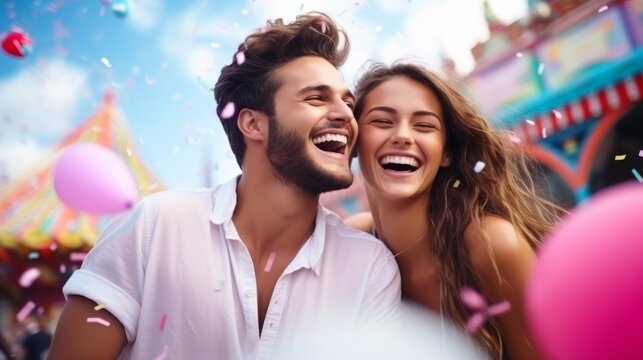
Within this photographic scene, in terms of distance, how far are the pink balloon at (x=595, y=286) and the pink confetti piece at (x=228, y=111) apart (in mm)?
1625

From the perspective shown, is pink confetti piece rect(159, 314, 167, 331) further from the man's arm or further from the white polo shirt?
the man's arm

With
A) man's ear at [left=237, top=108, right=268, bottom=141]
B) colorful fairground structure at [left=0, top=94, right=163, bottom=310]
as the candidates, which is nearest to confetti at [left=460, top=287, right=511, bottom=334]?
man's ear at [left=237, top=108, right=268, bottom=141]

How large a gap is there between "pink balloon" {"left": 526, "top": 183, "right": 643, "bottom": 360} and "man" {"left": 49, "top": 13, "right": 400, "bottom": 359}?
750 millimetres

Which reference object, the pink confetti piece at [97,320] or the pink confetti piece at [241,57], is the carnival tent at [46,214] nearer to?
the pink confetti piece at [241,57]

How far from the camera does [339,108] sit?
85.4 inches

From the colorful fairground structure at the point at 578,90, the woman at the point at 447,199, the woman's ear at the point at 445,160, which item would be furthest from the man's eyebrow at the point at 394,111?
the colorful fairground structure at the point at 578,90

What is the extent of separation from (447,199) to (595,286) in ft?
3.94

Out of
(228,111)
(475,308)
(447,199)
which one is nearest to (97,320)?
(228,111)

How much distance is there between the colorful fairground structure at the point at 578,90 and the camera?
466cm

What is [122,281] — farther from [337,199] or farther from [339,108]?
[337,199]

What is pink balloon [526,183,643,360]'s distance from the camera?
1.15 metres

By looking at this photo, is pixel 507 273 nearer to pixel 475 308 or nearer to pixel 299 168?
pixel 475 308

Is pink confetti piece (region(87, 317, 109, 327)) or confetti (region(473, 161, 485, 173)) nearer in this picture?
pink confetti piece (region(87, 317, 109, 327))

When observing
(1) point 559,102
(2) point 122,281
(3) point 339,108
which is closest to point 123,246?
(2) point 122,281
